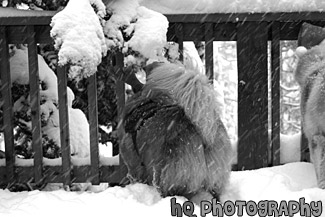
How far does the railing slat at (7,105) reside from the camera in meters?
4.04

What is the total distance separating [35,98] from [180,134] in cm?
138

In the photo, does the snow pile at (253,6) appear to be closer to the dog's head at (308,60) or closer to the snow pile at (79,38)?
the dog's head at (308,60)

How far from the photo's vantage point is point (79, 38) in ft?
11.1

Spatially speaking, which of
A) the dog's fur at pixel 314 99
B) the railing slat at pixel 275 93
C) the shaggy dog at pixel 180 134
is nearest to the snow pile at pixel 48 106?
the shaggy dog at pixel 180 134

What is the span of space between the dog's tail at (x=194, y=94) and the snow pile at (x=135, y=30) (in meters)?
0.21

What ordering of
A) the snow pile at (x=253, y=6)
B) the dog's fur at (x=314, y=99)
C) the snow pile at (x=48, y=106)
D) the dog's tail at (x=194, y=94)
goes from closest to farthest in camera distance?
the dog's tail at (x=194, y=94) → the dog's fur at (x=314, y=99) → the snow pile at (x=253, y=6) → the snow pile at (x=48, y=106)

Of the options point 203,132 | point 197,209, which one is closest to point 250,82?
point 203,132

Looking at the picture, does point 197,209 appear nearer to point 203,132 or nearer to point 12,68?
point 203,132

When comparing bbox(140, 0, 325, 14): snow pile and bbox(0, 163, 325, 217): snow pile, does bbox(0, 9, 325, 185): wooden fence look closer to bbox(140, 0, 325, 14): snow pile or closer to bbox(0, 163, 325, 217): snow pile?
bbox(140, 0, 325, 14): snow pile

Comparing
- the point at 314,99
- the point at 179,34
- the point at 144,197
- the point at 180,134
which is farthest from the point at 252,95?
the point at 144,197

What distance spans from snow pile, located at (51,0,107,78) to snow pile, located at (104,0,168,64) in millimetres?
254

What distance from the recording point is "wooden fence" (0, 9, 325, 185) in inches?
158

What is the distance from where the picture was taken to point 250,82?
420 centimetres

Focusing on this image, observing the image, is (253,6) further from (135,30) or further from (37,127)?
(37,127)
